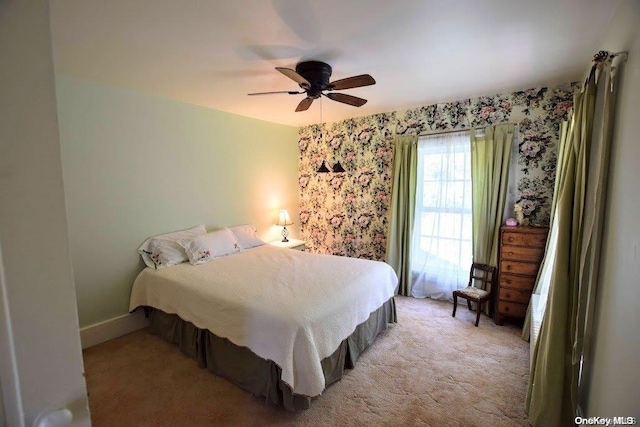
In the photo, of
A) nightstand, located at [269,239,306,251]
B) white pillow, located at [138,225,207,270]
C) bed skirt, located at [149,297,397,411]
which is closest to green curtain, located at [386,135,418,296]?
bed skirt, located at [149,297,397,411]

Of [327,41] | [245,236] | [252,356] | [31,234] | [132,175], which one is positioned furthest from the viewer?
[245,236]

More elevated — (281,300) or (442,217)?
(442,217)

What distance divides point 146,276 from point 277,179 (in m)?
2.31

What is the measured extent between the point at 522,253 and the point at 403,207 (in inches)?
55.5

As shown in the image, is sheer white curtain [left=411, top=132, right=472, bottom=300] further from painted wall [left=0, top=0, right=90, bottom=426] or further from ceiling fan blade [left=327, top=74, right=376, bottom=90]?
painted wall [left=0, top=0, right=90, bottom=426]

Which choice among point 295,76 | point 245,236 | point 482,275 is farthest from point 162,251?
point 482,275

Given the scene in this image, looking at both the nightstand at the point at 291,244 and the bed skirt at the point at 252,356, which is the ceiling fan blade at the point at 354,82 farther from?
the nightstand at the point at 291,244

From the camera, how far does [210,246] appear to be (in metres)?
3.19

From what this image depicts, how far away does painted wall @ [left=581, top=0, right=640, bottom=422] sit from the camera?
1093 mm

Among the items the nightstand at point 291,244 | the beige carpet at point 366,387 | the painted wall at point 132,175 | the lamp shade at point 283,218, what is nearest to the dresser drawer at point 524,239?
the beige carpet at point 366,387

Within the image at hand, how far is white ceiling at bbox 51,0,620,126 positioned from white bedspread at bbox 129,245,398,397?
178 cm

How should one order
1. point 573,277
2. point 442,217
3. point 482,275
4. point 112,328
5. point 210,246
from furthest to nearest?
point 442,217
point 482,275
point 210,246
point 112,328
point 573,277

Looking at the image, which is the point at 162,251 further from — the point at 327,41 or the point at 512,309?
the point at 512,309

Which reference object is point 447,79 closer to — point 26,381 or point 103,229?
point 26,381
